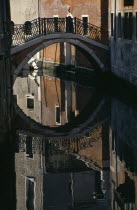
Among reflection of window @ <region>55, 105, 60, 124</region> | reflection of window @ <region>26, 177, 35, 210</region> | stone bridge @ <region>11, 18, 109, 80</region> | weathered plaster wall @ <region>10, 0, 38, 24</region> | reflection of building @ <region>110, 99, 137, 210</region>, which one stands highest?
→ weathered plaster wall @ <region>10, 0, 38, 24</region>

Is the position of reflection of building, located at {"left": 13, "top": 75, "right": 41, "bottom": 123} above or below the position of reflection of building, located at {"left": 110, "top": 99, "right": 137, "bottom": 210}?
below

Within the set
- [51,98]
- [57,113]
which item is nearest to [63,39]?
[51,98]

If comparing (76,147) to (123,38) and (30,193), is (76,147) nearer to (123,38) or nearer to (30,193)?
(30,193)

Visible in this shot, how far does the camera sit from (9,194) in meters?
10.2

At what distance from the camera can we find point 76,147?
47.1ft

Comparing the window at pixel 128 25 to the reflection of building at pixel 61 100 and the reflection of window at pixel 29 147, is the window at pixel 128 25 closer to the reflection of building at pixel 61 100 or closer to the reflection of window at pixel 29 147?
the reflection of building at pixel 61 100

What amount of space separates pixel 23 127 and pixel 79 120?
185 centimetres

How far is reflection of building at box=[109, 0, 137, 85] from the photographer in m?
20.2

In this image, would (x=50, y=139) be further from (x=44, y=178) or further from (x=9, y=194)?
(x=9, y=194)

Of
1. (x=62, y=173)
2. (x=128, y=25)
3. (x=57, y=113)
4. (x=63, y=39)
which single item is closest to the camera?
(x=62, y=173)

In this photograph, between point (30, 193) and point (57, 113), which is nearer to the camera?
point (30, 193)

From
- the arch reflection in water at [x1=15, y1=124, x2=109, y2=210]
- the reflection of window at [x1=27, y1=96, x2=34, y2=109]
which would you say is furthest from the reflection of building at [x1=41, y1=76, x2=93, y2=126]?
the arch reflection in water at [x1=15, y1=124, x2=109, y2=210]

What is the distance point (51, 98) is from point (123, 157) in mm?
8943

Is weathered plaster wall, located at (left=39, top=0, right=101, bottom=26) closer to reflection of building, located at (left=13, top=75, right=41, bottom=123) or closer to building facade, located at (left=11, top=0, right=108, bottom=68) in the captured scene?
building facade, located at (left=11, top=0, right=108, bottom=68)
